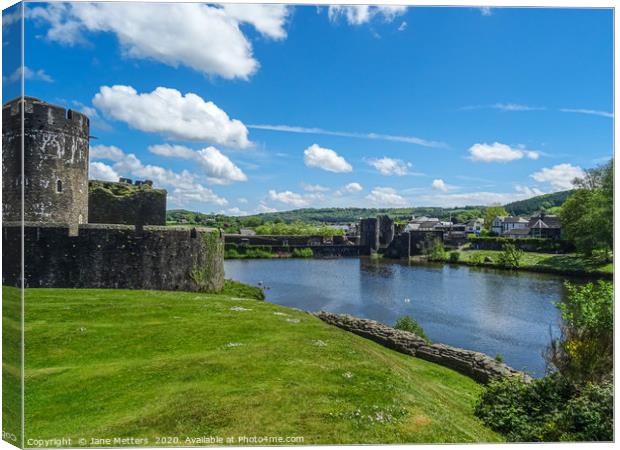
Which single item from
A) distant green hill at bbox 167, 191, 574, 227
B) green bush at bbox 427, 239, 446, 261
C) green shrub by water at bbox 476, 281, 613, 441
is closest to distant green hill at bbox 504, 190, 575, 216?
distant green hill at bbox 167, 191, 574, 227

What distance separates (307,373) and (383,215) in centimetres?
6966

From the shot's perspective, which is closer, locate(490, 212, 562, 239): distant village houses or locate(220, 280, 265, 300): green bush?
locate(220, 280, 265, 300): green bush

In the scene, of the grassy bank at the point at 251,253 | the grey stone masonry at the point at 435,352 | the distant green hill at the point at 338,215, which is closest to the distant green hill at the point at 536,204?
the distant green hill at the point at 338,215

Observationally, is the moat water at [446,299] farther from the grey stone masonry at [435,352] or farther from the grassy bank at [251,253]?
the grey stone masonry at [435,352]

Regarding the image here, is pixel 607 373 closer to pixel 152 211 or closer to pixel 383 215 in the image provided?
pixel 152 211

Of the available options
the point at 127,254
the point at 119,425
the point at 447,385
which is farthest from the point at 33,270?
the point at 447,385

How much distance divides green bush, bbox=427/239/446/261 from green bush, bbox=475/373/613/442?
188 feet

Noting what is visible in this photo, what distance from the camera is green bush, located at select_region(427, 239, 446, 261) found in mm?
64500

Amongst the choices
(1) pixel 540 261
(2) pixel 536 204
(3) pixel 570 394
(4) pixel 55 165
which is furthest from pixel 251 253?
(2) pixel 536 204

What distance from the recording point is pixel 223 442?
22.1 ft

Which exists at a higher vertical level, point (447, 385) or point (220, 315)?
point (220, 315)

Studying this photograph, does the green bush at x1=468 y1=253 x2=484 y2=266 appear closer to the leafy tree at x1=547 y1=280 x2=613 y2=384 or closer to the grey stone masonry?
the grey stone masonry

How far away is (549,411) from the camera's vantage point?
788 centimetres

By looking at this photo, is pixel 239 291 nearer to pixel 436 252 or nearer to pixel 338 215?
pixel 338 215
